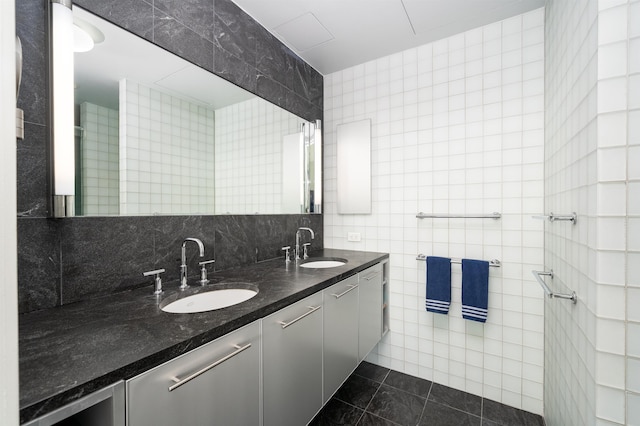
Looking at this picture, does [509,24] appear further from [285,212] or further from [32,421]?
[32,421]

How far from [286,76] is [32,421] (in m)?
2.31

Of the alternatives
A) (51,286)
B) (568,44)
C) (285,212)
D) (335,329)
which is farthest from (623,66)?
(51,286)

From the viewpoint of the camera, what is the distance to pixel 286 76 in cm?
222

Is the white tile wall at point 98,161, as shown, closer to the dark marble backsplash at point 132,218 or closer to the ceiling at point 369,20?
the dark marble backsplash at point 132,218

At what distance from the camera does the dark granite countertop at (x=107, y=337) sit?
1.86 ft

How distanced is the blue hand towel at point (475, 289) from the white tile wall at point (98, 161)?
2.17 meters

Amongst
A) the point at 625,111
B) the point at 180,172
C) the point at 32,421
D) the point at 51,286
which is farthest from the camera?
the point at 180,172

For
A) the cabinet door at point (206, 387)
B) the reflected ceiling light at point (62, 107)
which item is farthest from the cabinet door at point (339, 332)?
the reflected ceiling light at point (62, 107)

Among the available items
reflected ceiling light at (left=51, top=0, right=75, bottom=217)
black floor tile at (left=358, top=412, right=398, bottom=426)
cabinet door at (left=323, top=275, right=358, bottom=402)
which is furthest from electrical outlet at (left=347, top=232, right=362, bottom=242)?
reflected ceiling light at (left=51, top=0, right=75, bottom=217)

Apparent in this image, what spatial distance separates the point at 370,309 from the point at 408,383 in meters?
0.71

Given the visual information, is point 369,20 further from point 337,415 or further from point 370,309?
point 337,415

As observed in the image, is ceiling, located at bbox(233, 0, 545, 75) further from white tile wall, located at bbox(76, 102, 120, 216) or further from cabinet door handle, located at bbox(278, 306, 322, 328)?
cabinet door handle, located at bbox(278, 306, 322, 328)

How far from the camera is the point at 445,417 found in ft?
5.69

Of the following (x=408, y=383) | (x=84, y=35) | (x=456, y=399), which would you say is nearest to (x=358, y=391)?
(x=408, y=383)
